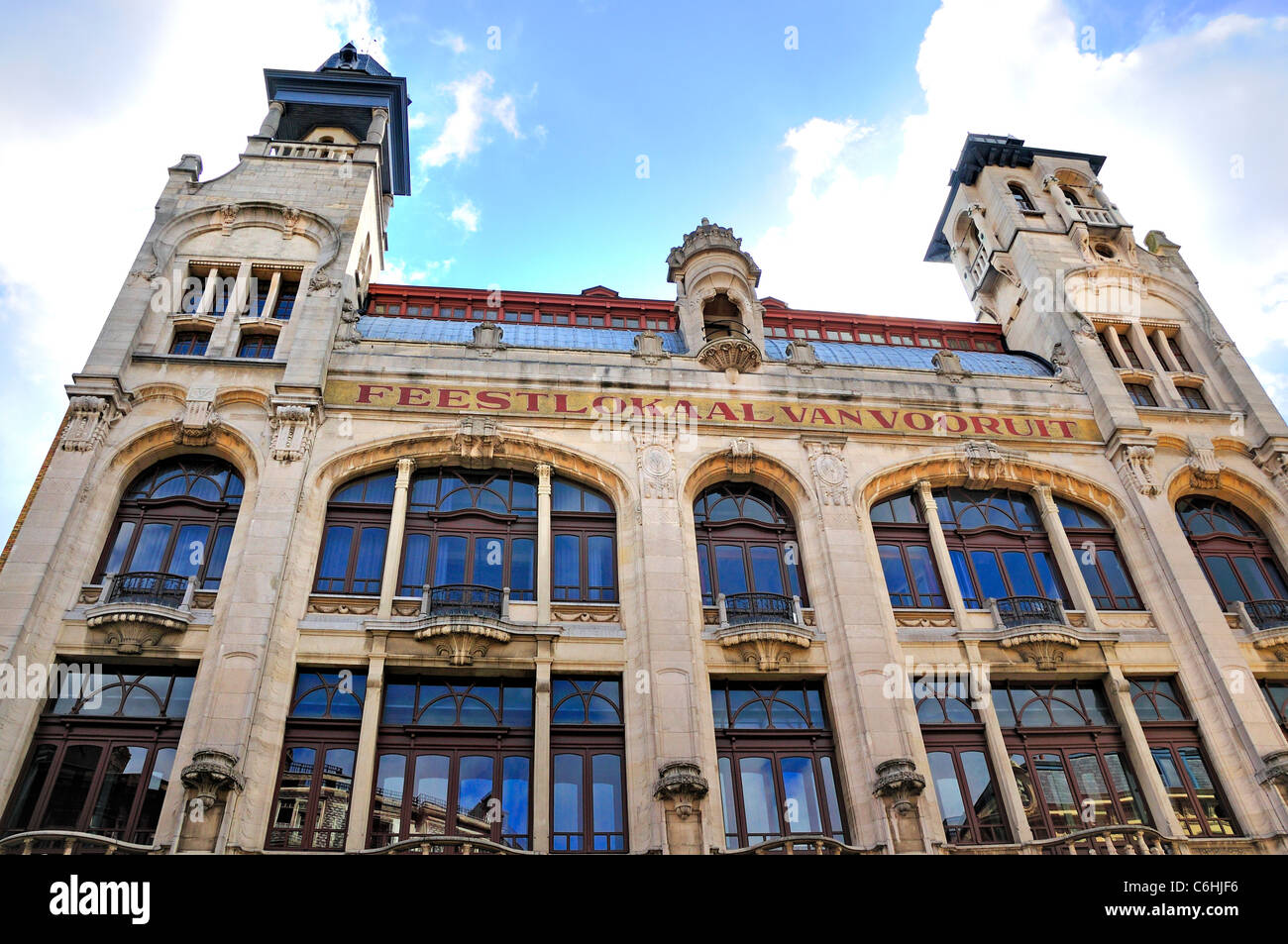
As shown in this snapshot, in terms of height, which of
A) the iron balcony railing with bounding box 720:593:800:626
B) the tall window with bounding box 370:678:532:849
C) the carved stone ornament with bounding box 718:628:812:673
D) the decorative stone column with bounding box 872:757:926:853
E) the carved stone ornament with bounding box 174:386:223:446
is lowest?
the decorative stone column with bounding box 872:757:926:853

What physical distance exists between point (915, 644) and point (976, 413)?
878 cm

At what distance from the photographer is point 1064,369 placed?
30.6 metres

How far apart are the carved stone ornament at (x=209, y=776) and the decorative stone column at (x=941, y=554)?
16554 mm

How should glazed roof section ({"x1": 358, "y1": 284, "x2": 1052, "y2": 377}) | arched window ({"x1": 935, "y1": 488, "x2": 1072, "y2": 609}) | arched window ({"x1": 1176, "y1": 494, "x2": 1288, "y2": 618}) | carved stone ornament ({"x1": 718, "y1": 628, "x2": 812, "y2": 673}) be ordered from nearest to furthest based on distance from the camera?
carved stone ornament ({"x1": 718, "y1": 628, "x2": 812, "y2": 673}), arched window ({"x1": 935, "y1": 488, "x2": 1072, "y2": 609}), arched window ({"x1": 1176, "y1": 494, "x2": 1288, "y2": 618}), glazed roof section ({"x1": 358, "y1": 284, "x2": 1052, "y2": 377})

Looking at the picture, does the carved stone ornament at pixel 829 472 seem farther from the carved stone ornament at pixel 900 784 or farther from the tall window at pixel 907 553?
the carved stone ornament at pixel 900 784

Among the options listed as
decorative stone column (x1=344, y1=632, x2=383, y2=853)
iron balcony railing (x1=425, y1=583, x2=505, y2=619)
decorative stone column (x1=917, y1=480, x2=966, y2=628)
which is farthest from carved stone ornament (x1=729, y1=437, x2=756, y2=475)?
decorative stone column (x1=344, y1=632, x2=383, y2=853)

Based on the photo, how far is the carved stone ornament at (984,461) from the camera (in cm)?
2653

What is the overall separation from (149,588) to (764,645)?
552 inches

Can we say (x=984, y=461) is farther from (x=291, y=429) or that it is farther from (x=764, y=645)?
(x=291, y=429)

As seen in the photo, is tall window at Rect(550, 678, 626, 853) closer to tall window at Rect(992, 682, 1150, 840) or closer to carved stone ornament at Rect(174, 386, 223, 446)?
tall window at Rect(992, 682, 1150, 840)

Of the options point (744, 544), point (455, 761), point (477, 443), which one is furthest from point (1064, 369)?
point (455, 761)

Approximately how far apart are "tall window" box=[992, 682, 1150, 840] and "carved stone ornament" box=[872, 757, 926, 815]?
321 cm

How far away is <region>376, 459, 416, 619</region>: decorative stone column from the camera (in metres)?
21.6

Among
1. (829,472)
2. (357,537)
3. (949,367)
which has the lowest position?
(357,537)
